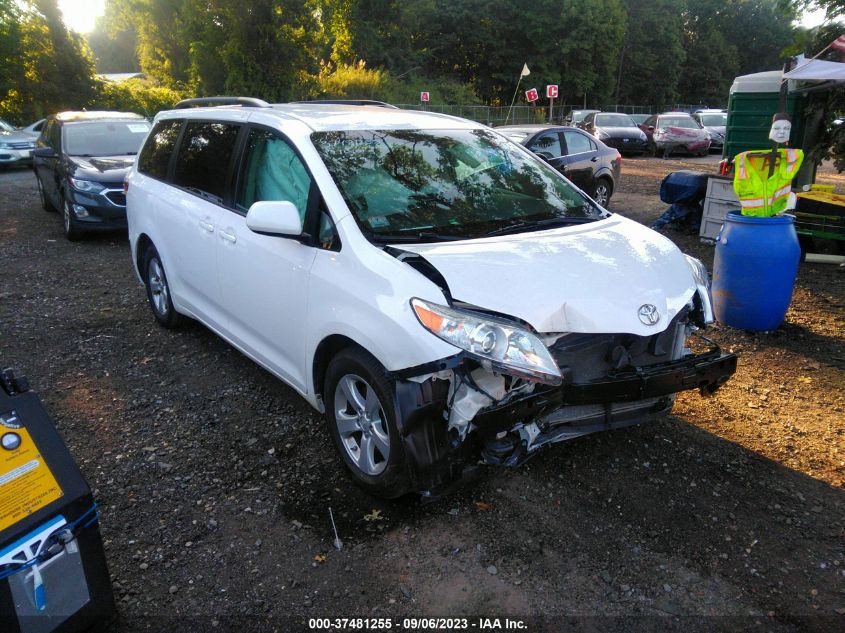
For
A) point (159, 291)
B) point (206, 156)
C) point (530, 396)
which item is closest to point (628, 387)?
point (530, 396)

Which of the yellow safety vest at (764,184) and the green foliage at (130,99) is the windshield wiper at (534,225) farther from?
the green foliage at (130,99)

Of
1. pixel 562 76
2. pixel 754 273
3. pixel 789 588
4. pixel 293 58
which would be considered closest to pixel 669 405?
pixel 789 588

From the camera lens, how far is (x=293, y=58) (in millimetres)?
22641

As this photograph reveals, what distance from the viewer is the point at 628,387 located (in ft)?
9.39

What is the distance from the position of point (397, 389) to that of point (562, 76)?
4432 centimetres

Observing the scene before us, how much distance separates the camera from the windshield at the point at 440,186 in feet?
10.9

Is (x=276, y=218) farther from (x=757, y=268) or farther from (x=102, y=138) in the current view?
(x=102, y=138)

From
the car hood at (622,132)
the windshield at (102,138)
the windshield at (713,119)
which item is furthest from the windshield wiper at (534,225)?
the windshield at (713,119)

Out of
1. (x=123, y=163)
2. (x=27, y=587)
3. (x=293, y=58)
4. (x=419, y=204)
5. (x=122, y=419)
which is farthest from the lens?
(x=293, y=58)

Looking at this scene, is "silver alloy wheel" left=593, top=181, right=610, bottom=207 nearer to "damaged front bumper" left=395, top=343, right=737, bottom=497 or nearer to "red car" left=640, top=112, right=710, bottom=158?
"damaged front bumper" left=395, top=343, right=737, bottom=497

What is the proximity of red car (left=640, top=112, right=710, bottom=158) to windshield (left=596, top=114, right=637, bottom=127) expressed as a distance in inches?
40.1

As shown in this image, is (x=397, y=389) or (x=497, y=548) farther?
(x=497, y=548)

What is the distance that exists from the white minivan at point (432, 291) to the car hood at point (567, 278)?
10 mm

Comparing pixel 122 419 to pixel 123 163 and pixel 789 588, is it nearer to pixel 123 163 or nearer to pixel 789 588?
pixel 789 588
